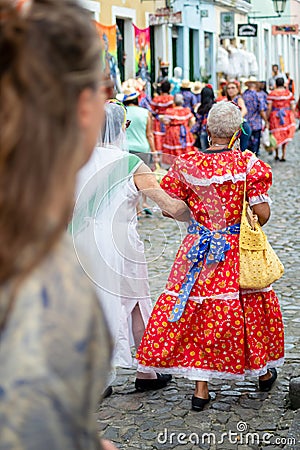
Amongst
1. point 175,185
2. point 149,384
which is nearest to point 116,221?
point 175,185

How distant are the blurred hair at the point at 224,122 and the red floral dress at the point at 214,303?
0.35ft

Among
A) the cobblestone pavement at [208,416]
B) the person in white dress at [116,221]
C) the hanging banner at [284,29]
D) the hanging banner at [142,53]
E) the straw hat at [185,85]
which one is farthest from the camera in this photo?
the hanging banner at [284,29]

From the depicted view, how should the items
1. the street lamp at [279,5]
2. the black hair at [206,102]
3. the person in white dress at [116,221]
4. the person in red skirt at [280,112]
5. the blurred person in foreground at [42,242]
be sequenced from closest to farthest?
the blurred person in foreground at [42,242], the person in white dress at [116,221], the black hair at [206,102], the person in red skirt at [280,112], the street lamp at [279,5]

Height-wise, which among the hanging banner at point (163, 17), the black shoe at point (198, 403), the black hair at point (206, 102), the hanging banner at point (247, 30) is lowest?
the black shoe at point (198, 403)

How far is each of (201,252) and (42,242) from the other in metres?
3.31

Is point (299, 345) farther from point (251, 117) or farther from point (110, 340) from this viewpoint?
point (251, 117)

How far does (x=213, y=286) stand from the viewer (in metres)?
4.52

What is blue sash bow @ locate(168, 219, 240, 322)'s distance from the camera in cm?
450

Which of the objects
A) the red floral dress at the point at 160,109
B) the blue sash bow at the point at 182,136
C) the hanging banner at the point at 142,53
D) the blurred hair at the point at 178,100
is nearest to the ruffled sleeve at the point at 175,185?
the blue sash bow at the point at 182,136

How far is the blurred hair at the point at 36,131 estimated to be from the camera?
1.22 metres

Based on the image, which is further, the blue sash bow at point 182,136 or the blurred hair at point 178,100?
the blurred hair at point 178,100

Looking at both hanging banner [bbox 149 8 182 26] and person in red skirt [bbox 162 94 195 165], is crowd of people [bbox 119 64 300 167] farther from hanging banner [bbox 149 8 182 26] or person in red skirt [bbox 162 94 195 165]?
hanging banner [bbox 149 8 182 26]

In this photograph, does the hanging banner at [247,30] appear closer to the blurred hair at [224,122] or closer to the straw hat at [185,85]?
the straw hat at [185,85]

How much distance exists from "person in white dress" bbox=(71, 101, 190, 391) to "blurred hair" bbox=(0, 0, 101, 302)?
313cm
